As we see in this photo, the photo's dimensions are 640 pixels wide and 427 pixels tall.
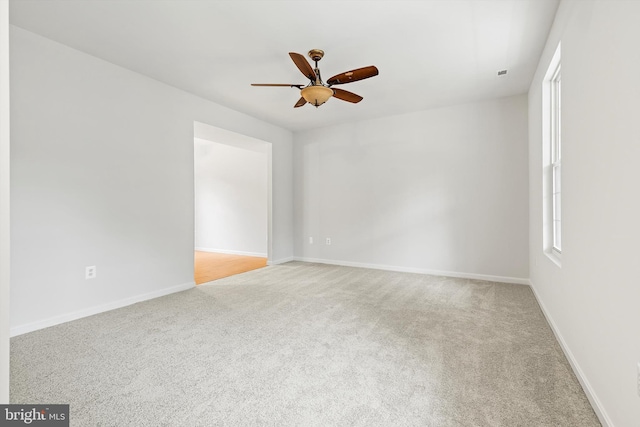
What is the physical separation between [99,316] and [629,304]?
3962 mm

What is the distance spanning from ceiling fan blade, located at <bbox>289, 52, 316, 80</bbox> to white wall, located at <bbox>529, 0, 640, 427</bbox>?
1.83 metres

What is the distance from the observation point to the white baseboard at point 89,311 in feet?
8.48

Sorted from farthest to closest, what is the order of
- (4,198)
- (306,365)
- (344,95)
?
(344,95)
(306,365)
(4,198)

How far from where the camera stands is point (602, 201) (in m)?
1.50

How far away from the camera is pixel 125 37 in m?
2.75

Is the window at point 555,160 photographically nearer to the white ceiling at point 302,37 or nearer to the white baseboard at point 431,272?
the white ceiling at point 302,37

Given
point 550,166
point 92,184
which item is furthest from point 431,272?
point 92,184

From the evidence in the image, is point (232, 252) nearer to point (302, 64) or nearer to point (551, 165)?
point (302, 64)

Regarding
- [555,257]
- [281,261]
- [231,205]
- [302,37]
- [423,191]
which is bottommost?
[281,261]

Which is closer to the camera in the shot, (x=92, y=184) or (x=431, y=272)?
(x=92, y=184)

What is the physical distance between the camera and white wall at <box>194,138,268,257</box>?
265 inches

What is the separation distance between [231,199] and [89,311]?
4331 mm

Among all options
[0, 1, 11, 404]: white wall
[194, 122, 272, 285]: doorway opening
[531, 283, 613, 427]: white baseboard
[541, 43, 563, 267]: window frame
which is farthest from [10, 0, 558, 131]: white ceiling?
[194, 122, 272, 285]: doorway opening

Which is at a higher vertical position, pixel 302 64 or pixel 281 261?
pixel 302 64
